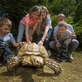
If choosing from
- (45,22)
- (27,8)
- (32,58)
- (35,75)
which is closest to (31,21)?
(45,22)

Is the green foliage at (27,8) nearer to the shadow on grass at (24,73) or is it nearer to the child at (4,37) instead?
the child at (4,37)

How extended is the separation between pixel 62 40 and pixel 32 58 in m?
1.77

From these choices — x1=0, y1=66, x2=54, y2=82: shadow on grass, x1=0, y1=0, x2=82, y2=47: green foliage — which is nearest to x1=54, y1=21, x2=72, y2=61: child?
x1=0, y1=0, x2=82, y2=47: green foliage

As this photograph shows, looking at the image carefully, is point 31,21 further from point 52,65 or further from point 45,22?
point 52,65

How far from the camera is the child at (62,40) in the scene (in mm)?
5359

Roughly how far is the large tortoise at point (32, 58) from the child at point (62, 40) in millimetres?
1255

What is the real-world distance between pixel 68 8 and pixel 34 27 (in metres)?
2.55

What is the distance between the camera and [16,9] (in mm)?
6930

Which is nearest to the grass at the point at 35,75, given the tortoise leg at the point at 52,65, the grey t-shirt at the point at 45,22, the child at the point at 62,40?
the tortoise leg at the point at 52,65

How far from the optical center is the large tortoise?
391 centimetres

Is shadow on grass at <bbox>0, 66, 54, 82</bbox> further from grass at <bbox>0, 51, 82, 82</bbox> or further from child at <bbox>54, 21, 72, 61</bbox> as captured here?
child at <bbox>54, 21, 72, 61</bbox>

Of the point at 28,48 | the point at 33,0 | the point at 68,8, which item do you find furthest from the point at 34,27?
the point at 68,8

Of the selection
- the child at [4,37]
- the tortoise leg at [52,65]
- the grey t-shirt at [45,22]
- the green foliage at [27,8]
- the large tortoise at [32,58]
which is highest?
the green foliage at [27,8]

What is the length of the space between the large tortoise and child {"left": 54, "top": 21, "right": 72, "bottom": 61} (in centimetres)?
126
